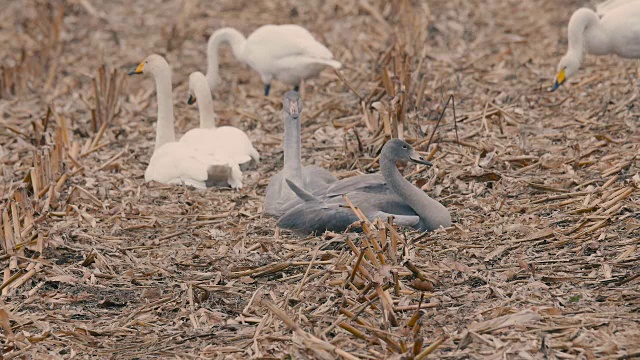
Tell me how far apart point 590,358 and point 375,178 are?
239 cm

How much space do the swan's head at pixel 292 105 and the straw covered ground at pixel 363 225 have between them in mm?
595

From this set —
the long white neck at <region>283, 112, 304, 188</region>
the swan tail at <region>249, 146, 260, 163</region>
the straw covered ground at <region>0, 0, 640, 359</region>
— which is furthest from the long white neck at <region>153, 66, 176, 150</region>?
the long white neck at <region>283, 112, 304, 188</region>

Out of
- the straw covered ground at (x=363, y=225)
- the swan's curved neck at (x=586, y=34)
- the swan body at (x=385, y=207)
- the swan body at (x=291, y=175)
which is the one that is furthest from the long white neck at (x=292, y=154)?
the swan's curved neck at (x=586, y=34)

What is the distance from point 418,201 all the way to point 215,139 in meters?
2.23

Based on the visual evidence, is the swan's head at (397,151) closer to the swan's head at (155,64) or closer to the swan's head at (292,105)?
the swan's head at (292,105)

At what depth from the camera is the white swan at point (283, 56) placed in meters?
9.23

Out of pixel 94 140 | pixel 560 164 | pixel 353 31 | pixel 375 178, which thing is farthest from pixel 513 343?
pixel 353 31

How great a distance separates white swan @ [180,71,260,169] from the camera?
7469 mm

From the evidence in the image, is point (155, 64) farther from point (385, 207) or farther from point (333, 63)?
point (385, 207)

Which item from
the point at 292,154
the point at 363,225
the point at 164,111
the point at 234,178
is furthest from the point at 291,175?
the point at 164,111

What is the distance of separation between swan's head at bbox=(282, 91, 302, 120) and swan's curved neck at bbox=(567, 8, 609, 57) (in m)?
2.74

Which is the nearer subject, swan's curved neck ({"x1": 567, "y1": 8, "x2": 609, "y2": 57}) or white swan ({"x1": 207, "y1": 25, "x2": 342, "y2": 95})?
swan's curved neck ({"x1": 567, "y1": 8, "x2": 609, "y2": 57})

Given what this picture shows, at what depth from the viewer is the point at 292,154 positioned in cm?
662

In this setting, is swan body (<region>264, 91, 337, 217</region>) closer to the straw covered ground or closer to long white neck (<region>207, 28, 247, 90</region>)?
the straw covered ground
